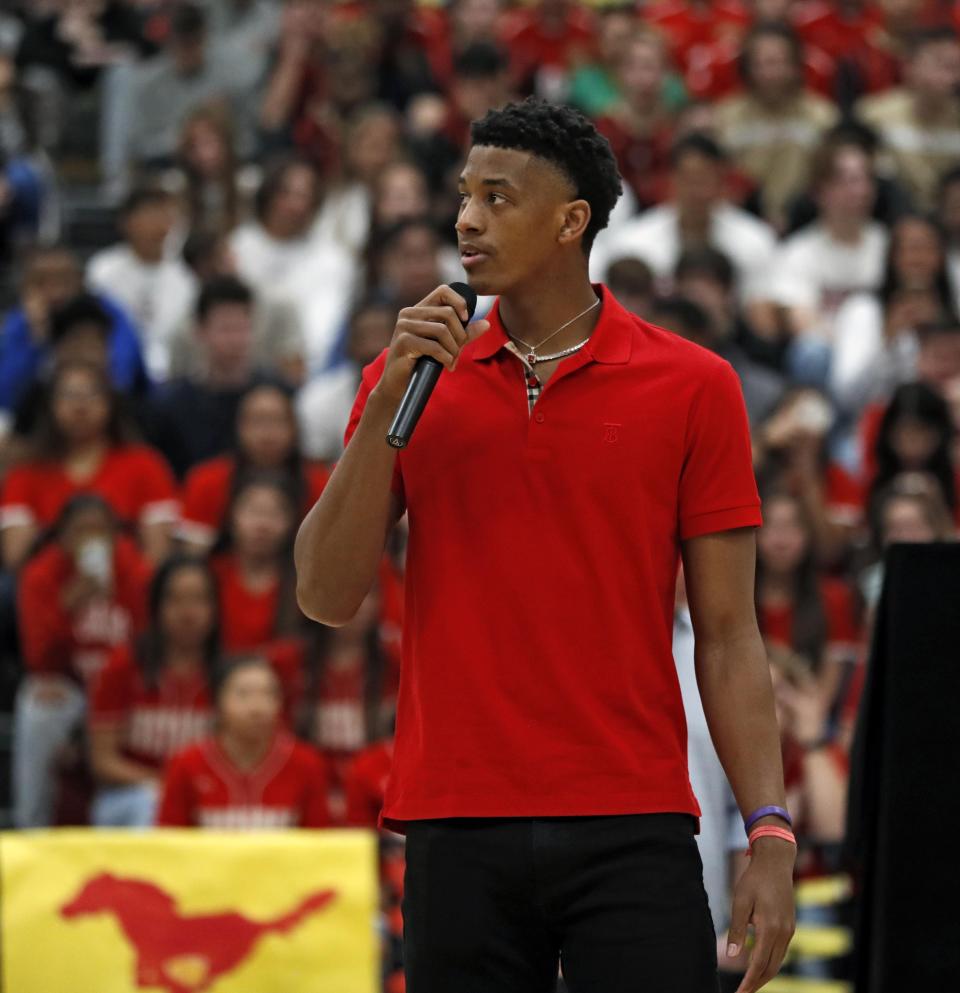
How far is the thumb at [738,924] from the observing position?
2.86 m

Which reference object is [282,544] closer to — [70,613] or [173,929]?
[70,613]

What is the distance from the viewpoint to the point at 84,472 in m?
8.12

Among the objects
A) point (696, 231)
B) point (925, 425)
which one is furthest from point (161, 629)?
point (696, 231)

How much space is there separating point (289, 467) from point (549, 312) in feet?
16.7

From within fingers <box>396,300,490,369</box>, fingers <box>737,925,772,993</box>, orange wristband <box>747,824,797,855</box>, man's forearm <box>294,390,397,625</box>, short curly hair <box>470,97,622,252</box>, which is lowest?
fingers <box>737,925,772,993</box>

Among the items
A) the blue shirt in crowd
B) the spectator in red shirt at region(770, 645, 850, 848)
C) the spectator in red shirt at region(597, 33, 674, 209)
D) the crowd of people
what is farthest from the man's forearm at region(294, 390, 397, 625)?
the spectator in red shirt at region(597, 33, 674, 209)

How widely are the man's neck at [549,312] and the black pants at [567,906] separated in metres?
0.70

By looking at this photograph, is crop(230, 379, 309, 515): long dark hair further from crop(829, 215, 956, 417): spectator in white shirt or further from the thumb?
the thumb

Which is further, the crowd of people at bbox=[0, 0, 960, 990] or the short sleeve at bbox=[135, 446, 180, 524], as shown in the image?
the short sleeve at bbox=[135, 446, 180, 524]

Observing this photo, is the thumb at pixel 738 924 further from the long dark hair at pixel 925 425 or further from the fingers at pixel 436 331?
the long dark hair at pixel 925 425

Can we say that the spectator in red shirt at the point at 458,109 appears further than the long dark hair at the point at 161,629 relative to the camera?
Yes

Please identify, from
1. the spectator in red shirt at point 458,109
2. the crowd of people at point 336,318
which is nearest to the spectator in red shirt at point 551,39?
the crowd of people at point 336,318

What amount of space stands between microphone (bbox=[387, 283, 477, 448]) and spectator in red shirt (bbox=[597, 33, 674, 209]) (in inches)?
319

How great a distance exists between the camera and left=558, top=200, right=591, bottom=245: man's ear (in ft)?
9.84
